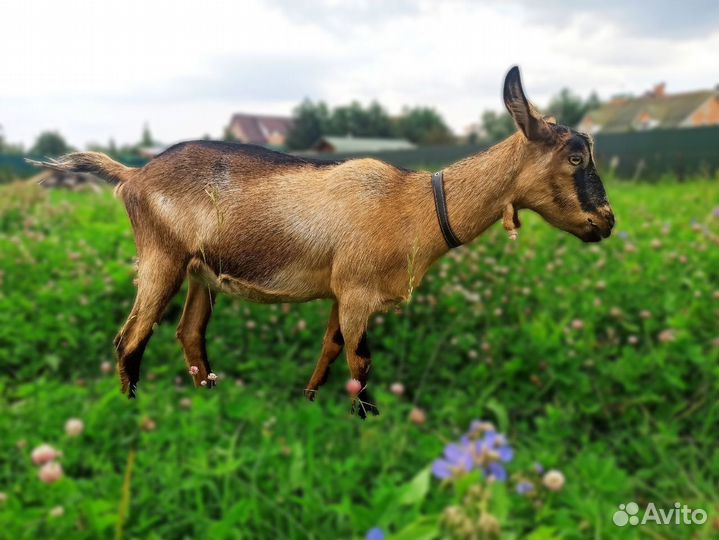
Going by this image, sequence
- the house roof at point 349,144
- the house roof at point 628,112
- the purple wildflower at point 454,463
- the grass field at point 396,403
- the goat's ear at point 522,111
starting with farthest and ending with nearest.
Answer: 1. the grass field at point 396,403
2. the purple wildflower at point 454,463
3. the house roof at point 628,112
4. the house roof at point 349,144
5. the goat's ear at point 522,111

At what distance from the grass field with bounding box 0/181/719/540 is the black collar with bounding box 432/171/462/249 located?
455 cm

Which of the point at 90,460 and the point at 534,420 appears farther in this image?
the point at 534,420

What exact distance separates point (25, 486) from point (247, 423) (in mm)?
2152

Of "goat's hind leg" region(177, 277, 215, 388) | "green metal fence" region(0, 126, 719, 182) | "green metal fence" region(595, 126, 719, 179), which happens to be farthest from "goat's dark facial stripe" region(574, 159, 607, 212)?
"green metal fence" region(595, 126, 719, 179)

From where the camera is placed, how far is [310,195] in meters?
0.54

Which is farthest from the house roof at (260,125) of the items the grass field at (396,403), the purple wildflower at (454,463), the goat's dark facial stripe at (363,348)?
the grass field at (396,403)

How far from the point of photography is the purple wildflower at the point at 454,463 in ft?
8.13

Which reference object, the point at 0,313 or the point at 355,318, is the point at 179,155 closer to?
the point at 355,318

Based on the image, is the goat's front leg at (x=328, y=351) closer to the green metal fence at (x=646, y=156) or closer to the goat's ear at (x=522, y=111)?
the goat's ear at (x=522, y=111)

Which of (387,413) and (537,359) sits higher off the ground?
Result: (537,359)

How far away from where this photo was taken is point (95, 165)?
0.58m

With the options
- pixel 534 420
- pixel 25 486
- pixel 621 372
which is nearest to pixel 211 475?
pixel 25 486

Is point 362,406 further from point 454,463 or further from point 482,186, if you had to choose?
point 454,463

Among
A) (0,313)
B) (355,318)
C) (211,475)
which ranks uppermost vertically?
(355,318)
